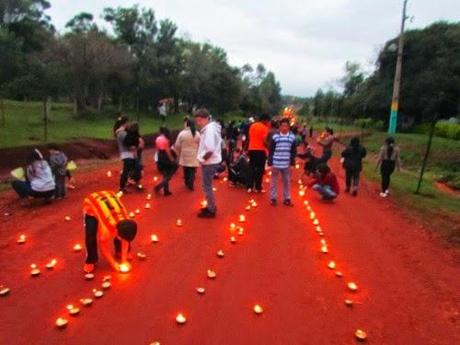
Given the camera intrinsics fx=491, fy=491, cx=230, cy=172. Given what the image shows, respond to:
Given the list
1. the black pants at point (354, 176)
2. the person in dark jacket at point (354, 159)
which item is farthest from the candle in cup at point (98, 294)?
the black pants at point (354, 176)

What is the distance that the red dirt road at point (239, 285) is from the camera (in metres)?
5.27

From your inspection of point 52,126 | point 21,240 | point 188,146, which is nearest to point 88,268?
point 21,240

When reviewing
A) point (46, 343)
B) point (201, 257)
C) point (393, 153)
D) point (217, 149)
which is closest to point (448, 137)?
point (393, 153)

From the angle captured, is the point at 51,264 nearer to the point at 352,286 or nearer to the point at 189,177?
the point at 352,286

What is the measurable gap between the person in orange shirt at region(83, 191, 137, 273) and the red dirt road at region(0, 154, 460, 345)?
0.23m

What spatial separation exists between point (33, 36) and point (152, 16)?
11.9 meters

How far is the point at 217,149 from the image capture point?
9.97 meters

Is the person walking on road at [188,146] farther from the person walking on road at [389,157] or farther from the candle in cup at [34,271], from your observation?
the candle in cup at [34,271]

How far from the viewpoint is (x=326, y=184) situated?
1338 centimetres

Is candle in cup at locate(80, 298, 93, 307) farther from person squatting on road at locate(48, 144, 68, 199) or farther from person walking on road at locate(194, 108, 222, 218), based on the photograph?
person squatting on road at locate(48, 144, 68, 199)

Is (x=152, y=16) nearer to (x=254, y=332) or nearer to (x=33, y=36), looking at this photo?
(x=33, y=36)

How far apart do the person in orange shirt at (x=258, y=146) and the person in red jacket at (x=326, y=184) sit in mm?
1580

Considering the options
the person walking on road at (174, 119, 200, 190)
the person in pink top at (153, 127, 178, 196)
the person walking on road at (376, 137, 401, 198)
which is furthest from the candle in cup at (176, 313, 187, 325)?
the person walking on road at (376, 137, 401, 198)

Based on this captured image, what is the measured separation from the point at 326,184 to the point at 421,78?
113 feet
